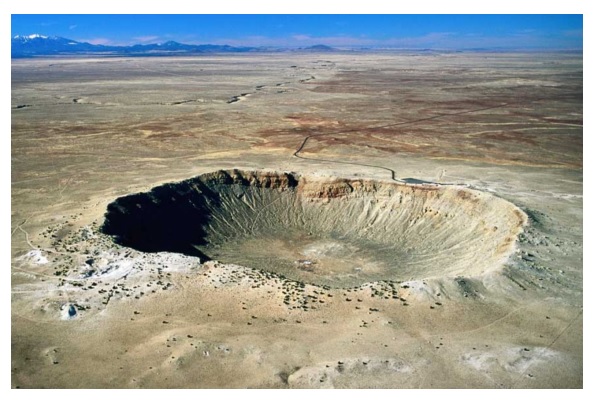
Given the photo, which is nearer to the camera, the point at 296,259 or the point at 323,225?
the point at 296,259

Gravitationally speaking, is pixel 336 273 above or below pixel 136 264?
below

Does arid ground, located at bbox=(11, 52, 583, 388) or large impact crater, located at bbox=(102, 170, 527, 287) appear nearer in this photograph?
arid ground, located at bbox=(11, 52, 583, 388)

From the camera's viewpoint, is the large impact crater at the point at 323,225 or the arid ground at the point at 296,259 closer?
the arid ground at the point at 296,259

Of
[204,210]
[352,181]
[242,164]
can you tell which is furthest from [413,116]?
[204,210]

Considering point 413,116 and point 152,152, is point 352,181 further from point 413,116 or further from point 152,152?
point 413,116
